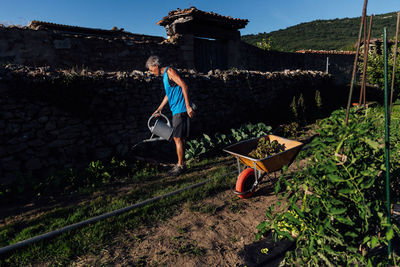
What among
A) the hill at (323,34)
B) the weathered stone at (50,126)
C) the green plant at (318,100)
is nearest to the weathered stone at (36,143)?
the weathered stone at (50,126)

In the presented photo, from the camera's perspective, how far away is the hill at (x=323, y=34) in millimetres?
41750

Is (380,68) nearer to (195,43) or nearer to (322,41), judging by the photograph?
(195,43)

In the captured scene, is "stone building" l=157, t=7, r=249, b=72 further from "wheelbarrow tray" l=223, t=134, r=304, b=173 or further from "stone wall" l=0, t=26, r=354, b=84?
"wheelbarrow tray" l=223, t=134, r=304, b=173

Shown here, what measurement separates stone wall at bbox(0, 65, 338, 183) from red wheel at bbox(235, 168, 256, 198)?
3.09 metres

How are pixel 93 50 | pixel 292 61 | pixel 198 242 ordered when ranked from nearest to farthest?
1. pixel 198 242
2. pixel 93 50
3. pixel 292 61

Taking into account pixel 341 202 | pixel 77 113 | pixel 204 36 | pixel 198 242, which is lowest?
pixel 198 242

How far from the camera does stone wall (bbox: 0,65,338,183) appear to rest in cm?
449

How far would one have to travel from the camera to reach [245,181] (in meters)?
3.73

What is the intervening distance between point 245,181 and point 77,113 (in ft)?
12.2

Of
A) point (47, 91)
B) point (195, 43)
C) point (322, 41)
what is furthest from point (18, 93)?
point (322, 41)

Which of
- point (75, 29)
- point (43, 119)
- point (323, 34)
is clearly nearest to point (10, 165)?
point (43, 119)

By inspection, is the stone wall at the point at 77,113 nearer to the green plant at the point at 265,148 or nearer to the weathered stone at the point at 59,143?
the weathered stone at the point at 59,143

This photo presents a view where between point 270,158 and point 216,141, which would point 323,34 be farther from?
point 270,158

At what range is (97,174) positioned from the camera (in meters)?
4.83
